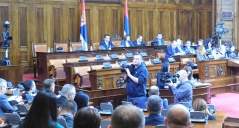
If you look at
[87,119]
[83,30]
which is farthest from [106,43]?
[87,119]

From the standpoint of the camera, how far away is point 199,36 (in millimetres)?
19906

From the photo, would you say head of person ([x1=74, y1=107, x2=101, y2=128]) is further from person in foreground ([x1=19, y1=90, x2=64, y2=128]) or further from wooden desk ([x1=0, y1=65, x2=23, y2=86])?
wooden desk ([x1=0, y1=65, x2=23, y2=86])

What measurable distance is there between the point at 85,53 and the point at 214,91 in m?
4.24

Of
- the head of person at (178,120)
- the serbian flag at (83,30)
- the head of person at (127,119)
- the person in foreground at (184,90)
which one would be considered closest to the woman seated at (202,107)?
the person in foreground at (184,90)

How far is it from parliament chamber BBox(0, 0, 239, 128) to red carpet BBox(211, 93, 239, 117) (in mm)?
358

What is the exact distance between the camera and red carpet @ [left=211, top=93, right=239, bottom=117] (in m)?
9.27

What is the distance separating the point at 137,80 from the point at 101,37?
29.9 feet

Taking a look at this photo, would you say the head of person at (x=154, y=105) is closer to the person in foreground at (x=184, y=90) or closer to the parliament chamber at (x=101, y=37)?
the parliament chamber at (x=101, y=37)

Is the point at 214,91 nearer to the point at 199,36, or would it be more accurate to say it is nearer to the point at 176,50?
the point at 176,50

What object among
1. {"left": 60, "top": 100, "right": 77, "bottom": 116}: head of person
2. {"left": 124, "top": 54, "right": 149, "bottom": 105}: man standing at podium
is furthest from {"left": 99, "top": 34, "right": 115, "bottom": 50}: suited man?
{"left": 60, "top": 100, "right": 77, "bottom": 116}: head of person

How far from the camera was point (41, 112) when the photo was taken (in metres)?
2.85

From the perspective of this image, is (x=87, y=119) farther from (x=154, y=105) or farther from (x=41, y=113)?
(x=154, y=105)

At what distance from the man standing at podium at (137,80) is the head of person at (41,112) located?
4.55 meters

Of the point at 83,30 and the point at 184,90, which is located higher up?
the point at 83,30
